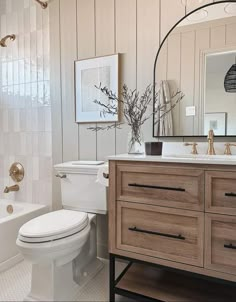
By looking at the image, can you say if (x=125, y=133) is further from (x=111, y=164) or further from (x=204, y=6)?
(x=204, y=6)

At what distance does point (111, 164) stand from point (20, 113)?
1.46 metres

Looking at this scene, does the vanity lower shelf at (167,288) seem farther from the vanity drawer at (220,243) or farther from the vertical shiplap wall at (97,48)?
the vertical shiplap wall at (97,48)

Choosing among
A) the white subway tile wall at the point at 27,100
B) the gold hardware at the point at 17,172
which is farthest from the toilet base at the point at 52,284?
the gold hardware at the point at 17,172

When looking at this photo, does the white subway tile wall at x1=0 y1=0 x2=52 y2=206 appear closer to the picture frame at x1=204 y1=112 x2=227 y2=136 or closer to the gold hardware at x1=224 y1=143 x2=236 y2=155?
the picture frame at x1=204 y1=112 x2=227 y2=136

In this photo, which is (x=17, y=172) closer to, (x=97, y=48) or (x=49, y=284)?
(x=49, y=284)

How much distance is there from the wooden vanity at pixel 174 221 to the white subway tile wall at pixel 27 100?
3.64 ft

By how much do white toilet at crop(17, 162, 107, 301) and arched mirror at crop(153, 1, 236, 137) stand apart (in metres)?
0.66

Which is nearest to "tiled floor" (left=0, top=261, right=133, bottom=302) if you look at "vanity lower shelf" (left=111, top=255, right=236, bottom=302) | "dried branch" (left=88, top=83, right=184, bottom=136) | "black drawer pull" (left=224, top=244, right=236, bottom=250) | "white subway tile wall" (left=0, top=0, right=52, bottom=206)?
"vanity lower shelf" (left=111, top=255, right=236, bottom=302)

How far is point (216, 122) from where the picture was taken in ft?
5.39

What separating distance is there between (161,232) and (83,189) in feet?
2.47

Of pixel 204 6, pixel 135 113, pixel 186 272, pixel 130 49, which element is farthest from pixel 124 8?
pixel 186 272

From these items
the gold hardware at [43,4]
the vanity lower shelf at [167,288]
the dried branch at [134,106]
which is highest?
the gold hardware at [43,4]

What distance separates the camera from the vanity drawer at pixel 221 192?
1.17m

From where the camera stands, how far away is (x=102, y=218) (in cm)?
206
